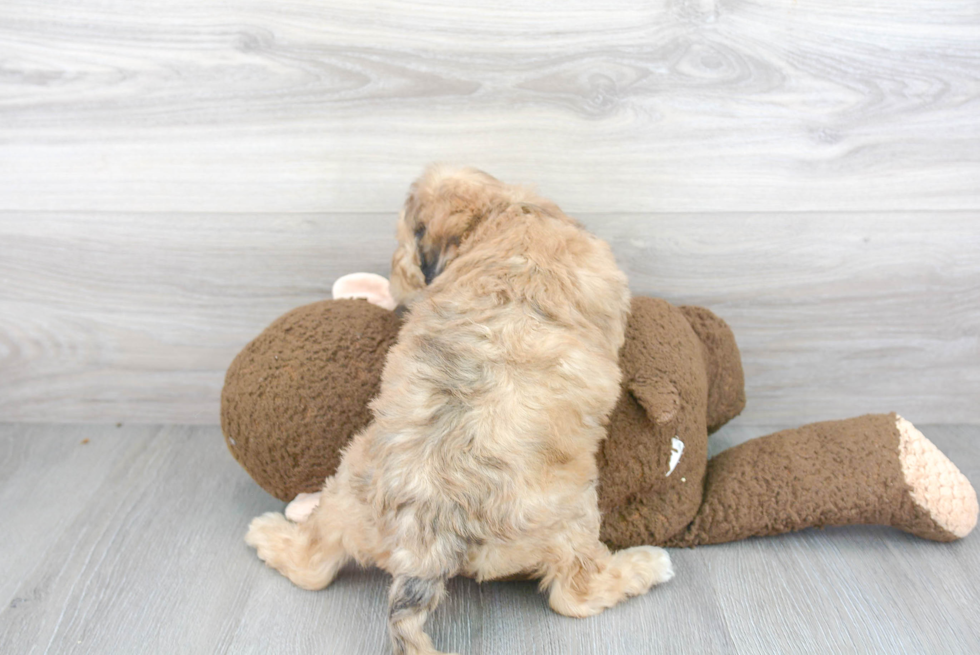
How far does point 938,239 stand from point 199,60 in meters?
2.14

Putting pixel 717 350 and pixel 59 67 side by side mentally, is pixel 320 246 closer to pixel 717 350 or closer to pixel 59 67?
pixel 59 67

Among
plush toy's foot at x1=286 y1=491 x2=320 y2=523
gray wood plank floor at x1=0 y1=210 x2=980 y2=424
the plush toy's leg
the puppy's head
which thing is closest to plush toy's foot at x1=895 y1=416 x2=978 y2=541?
the plush toy's leg

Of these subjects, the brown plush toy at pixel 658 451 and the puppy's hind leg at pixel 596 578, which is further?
the brown plush toy at pixel 658 451

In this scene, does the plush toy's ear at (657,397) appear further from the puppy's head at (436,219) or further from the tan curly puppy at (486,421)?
the puppy's head at (436,219)

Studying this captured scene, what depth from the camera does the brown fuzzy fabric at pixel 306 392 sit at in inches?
66.3

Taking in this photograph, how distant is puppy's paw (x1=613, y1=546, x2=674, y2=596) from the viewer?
5.14ft

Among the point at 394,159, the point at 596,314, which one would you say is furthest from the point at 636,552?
the point at 394,159

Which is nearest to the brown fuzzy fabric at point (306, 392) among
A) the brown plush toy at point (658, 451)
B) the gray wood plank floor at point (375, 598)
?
the brown plush toy at point (658, 451)

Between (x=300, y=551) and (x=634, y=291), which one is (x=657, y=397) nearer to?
(x=634, y=291)

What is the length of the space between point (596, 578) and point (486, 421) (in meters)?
0.48

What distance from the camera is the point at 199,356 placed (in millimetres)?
2242

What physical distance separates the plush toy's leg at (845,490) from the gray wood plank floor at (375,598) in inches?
2.9

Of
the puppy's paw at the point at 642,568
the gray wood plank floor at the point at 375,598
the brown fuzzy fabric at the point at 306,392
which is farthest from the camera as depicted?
the brown fuzzy fabric at the point at 306,392

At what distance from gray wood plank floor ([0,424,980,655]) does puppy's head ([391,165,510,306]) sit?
2.34ft
